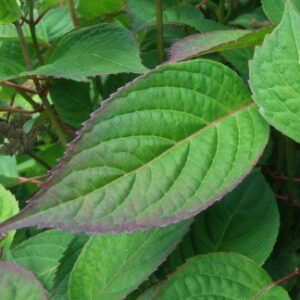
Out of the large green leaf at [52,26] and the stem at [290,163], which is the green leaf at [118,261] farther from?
the large green leaf at [52,26]

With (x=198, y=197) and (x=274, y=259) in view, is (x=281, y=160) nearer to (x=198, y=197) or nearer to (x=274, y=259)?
(x=274, y=259)

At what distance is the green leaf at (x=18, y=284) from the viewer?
18.6 inches

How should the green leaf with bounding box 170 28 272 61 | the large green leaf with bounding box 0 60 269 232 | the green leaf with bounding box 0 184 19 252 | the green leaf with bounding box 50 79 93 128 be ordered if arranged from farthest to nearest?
the green leaf with bounding box 50 79 93 128 < the green leaf with bounding box 0 184 19 252 < the green leaf with bounding box 170 28 272 61 < the large green leaf with bounding box 0 60 269 232

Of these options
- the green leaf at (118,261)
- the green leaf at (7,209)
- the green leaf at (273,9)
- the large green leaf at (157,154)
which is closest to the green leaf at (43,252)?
the green leaf at (7,209)

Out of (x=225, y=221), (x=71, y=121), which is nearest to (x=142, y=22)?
(x=71, y=121)

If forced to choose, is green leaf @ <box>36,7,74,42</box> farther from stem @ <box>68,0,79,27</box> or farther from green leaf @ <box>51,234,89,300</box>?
green leaf @ <box>51,234,89,300</box>

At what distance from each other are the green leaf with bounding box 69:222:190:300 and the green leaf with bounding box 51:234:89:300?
1.9 inches

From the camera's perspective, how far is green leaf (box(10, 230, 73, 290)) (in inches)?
27.3

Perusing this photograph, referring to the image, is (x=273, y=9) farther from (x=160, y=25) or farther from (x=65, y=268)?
(x=65, y=268)

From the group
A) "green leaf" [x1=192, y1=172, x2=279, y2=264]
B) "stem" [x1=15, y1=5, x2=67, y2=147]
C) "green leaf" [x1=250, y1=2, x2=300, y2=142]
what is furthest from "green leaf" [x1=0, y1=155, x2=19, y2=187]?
"green leaf" [x1=250, y1=2, x2=300, y2=142]

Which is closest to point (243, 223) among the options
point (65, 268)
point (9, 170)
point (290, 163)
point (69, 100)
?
point (290, 163)

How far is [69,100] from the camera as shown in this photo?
0.80 m

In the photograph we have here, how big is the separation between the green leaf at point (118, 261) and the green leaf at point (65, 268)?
0.16 ft

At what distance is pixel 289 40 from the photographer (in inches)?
21.8
